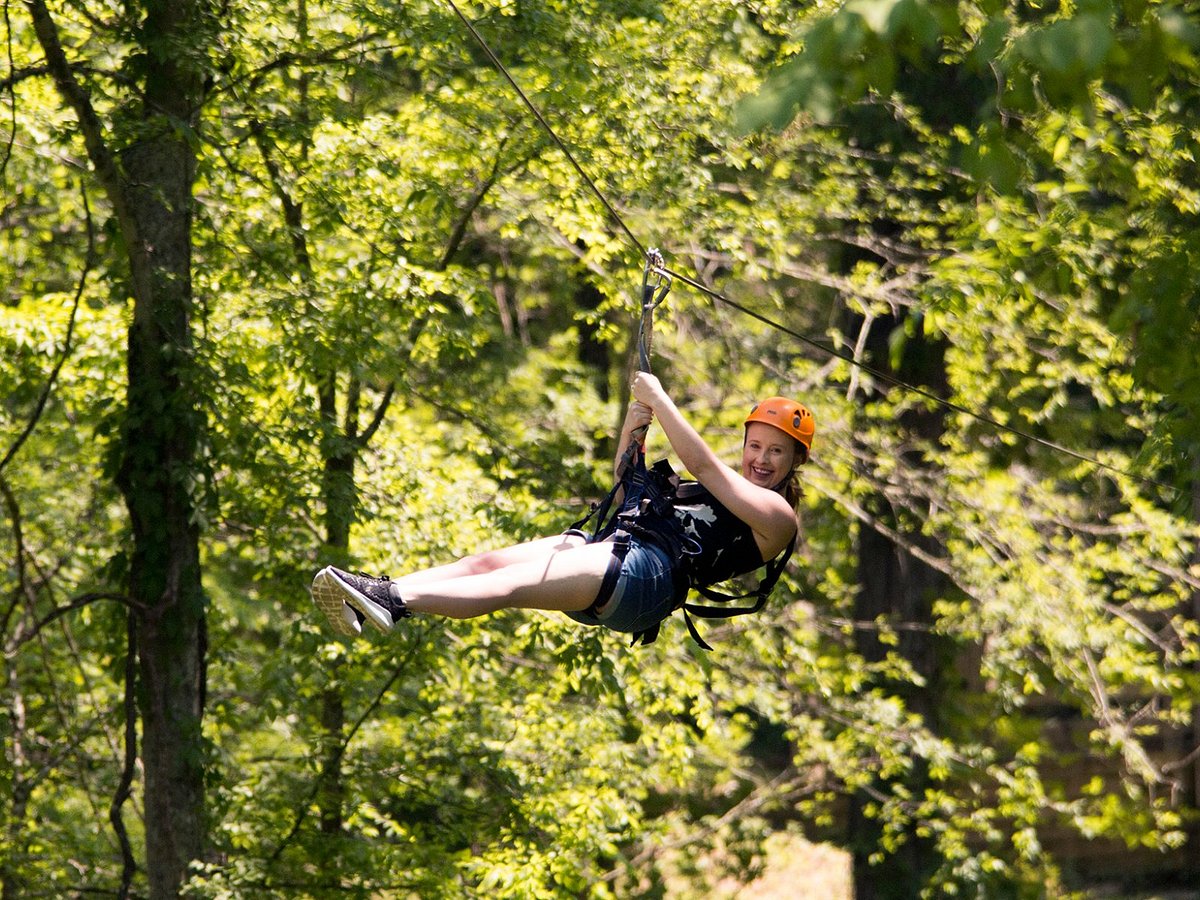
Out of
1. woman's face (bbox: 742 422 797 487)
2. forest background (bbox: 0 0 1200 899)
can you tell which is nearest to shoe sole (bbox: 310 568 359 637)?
woman's face (bbox: 742 422 797 487)

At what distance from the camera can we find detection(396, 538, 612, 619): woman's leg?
412cm

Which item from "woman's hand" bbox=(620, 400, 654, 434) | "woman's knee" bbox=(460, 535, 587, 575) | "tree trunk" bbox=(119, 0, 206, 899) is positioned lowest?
"woman's knee" bbox=(460, 535, 587, 575)

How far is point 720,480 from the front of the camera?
175 inches

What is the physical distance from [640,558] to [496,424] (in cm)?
512

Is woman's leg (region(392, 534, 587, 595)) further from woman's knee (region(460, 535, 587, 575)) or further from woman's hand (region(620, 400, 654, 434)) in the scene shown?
woman's hand (region(620, 400, 654, 434))

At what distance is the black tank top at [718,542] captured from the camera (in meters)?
4.78

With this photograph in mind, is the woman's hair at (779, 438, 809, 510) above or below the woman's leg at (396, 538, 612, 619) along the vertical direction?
above

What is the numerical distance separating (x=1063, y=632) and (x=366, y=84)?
5.93 m

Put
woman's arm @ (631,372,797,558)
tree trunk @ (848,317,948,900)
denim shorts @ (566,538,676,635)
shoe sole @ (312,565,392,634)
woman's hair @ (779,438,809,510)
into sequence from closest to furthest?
shoe sole @ (312,565,392,634)
woman's arm @ (631,372,797,558)
denim shorts @ (566,538,676,635)
woman's hair @ (779,438,809,510)
tree trunk @ (848,317,948,900)

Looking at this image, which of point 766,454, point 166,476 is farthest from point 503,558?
point 166,476

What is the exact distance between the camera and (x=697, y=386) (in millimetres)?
10828

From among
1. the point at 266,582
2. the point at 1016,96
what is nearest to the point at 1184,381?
the point at 1016,96

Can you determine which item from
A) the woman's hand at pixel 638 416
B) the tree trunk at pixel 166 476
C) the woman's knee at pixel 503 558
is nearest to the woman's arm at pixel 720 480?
the woman's hand at pixel 638 416

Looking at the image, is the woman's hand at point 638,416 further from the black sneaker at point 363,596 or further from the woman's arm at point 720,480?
the black sneaker at point 363,596
